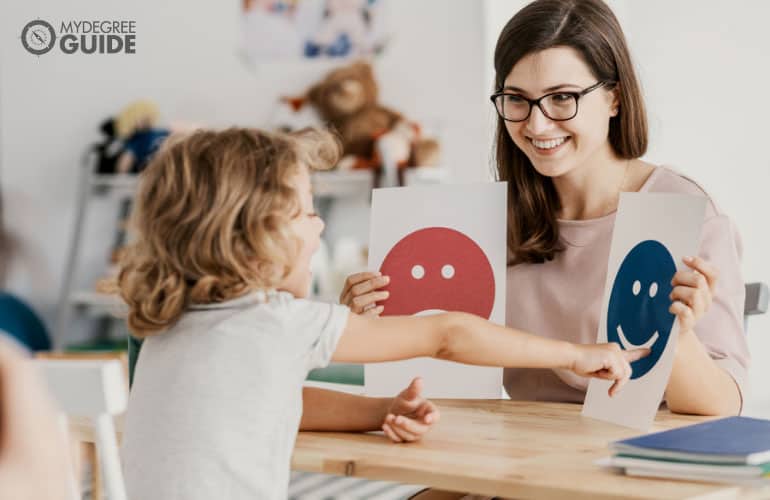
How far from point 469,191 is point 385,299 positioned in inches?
7.3

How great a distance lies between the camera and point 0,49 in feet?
6.41

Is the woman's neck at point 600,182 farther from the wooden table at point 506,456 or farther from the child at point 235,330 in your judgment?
the child at point 235,330

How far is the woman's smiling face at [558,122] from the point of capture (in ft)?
4.44

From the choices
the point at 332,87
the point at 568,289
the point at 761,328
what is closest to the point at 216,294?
the point at 568,289

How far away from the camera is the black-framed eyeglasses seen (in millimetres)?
1356

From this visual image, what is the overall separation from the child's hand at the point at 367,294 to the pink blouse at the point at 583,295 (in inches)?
9.3

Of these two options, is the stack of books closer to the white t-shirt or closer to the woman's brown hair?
the white t-shirt

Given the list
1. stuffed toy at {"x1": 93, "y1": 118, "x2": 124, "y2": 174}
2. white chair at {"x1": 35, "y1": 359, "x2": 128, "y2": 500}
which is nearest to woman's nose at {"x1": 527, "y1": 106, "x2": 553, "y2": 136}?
white chair at {"x1": 35, "y1": 359, "x2": 128, "y2": 500}

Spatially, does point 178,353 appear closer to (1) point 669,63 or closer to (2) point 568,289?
(2) point 568,289

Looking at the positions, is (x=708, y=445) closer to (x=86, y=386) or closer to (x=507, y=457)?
(x=507, y=457)

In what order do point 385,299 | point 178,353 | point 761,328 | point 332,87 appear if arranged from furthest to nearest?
point 332,87 → point 761,328 → point 385,299 → point 178,353

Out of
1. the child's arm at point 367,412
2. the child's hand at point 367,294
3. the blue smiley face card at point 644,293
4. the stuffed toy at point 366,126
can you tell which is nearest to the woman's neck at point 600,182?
the blue smiley face card at point 644,293

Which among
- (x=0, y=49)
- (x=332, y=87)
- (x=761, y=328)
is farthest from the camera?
(x=332, y=87)

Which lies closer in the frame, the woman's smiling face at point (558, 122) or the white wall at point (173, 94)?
the woman's smiling face at point (558, 122)
